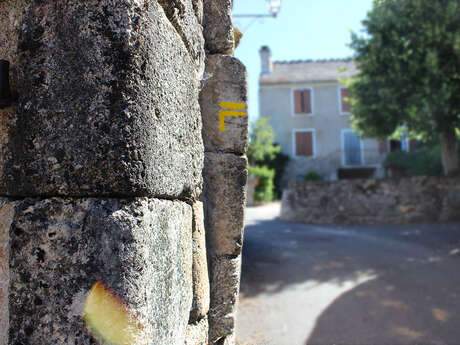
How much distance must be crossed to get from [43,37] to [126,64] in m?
0.29

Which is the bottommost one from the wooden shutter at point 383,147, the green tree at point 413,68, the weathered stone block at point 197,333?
the weathered stone block at point 197,333

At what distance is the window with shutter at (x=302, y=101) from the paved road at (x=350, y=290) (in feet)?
44.4

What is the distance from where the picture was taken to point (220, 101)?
2500 mm

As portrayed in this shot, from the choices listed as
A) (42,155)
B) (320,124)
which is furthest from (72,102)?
(320,124)

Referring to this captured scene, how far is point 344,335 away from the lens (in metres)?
3.63

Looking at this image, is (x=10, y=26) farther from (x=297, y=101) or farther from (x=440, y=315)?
(x=297, y=101)

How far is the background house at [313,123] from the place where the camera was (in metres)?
21.3

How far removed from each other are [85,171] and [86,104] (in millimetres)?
202

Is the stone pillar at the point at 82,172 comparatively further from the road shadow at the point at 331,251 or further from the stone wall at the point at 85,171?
the road shadow at the point at 331,251

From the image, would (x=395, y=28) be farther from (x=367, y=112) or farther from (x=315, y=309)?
(x=315, y=309)

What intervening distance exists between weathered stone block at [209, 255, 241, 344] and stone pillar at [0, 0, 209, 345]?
1.03 m

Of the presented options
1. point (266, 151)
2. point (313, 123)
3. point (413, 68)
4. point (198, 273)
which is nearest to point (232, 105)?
point (198, 273)

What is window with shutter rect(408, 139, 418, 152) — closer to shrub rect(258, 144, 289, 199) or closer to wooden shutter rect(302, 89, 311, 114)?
wooden shutter rect(302, 89, 311, 114)

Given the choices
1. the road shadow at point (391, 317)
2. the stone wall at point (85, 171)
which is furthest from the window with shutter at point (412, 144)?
the stone wall at point (85, 171)
